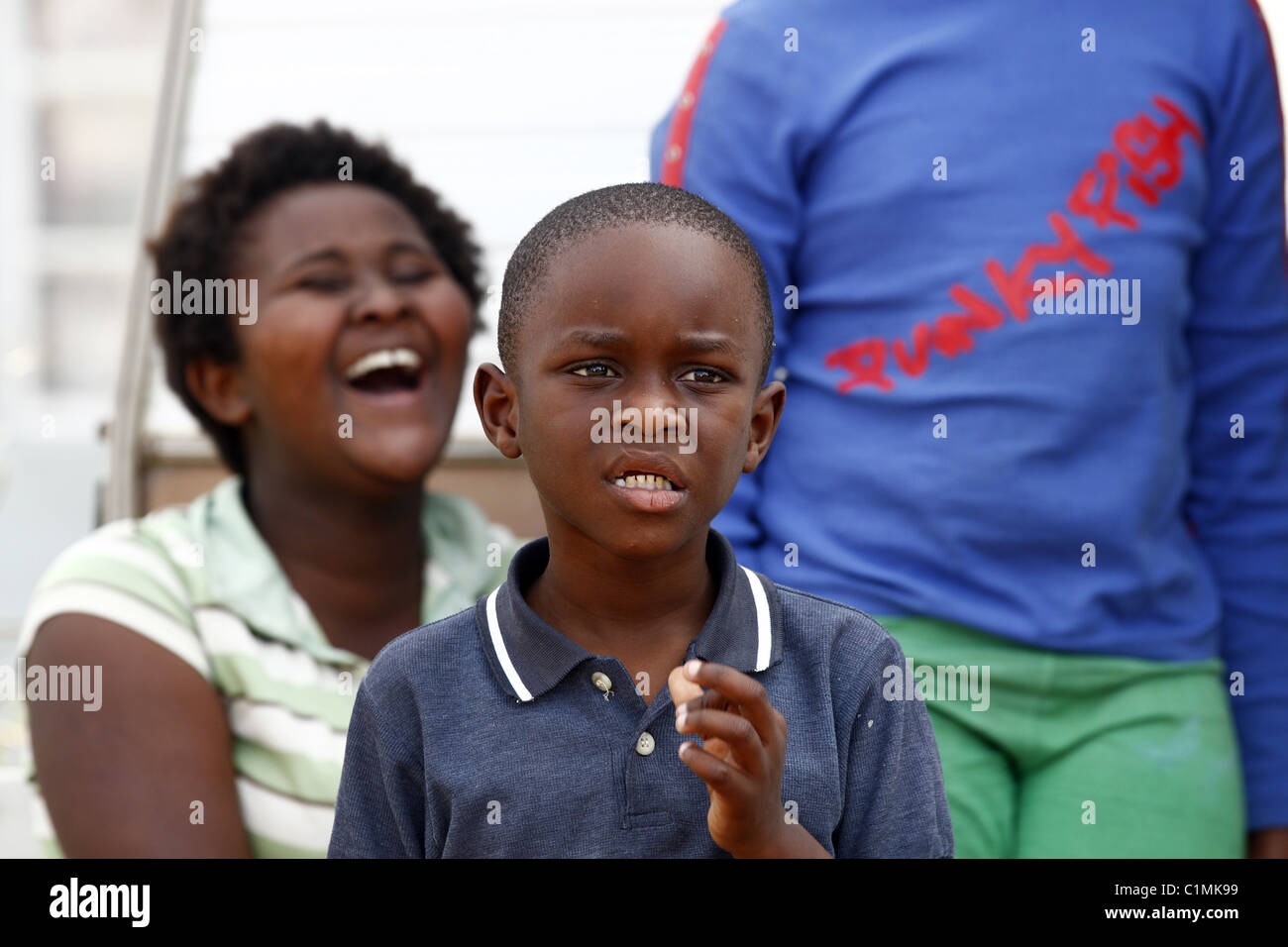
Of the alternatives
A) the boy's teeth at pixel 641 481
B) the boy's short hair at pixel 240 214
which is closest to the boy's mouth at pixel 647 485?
the boy's teeth at pixel 641 481

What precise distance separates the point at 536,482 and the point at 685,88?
25.9 inches

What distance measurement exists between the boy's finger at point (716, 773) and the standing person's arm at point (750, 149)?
1.81 ft

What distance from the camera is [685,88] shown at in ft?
4.99

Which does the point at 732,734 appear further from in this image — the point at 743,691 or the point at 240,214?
the point at 240,214

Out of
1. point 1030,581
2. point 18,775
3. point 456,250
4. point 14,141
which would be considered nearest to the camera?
point 1030,581

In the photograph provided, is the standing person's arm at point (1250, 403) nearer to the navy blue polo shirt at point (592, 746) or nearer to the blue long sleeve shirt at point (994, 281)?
the blue long sleeve shirt at point (994, 281)

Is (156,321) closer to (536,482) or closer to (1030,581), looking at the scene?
(536,482)

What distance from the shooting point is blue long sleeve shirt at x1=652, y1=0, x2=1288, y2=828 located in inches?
55.8

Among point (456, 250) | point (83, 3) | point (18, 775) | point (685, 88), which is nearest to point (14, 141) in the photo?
point (83, 3)

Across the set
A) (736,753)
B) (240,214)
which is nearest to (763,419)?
(736,753)

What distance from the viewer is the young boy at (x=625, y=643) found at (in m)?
1.01

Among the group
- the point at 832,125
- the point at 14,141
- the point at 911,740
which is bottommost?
the point at 911,740

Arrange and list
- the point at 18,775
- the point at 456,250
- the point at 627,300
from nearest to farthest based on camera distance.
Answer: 1. the point at 627,300
2. the point at 456,250
3. the point at 18,775
